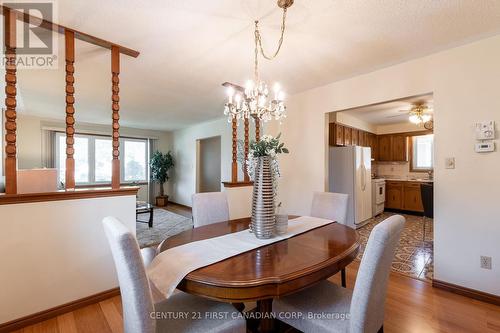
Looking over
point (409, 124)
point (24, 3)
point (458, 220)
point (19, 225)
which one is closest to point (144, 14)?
point (24, 3)

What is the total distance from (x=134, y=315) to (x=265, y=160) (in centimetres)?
107

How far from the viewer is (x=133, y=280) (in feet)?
3.11

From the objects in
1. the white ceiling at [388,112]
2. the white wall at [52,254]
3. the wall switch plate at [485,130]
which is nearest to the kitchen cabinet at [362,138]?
the white ceiling at [388,112]

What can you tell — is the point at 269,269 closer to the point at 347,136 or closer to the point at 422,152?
the point at 347,136

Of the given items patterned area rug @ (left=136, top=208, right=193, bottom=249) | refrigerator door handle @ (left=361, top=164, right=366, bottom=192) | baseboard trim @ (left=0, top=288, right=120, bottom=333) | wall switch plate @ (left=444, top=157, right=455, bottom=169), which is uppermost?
wall switch plate @ (left=444, top=157, right=455, bottom=169)

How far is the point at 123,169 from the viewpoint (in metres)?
6.68

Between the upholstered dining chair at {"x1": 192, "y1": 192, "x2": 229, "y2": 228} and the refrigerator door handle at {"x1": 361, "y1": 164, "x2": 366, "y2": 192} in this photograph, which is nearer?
the upholstered dining chair at {"x1": 192, "y1": 192, "x2": 229, "y2": 228}

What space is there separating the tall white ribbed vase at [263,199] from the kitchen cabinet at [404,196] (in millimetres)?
5207

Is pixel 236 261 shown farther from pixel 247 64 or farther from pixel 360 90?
pixel 360 90

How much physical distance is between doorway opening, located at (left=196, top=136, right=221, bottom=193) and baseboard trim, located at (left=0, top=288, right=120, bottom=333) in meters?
4.39

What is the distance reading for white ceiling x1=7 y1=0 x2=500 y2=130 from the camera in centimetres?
173

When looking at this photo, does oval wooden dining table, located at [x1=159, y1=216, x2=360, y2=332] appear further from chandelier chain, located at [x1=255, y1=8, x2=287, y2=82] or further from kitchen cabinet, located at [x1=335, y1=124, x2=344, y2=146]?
kitchen cabinet, located at [x1=335, y1=124, x2=344, y2=146]

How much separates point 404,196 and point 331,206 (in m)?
4.27

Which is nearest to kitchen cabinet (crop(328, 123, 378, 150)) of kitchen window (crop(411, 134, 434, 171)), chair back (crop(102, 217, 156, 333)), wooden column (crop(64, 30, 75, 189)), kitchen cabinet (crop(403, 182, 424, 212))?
kitchen window (crop(411, 134, 434, 171))
